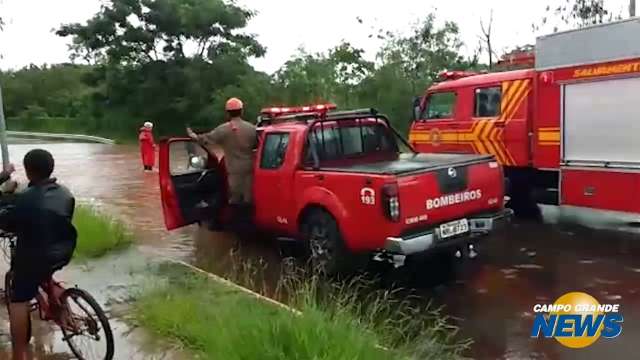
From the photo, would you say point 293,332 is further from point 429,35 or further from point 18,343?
point 429,35

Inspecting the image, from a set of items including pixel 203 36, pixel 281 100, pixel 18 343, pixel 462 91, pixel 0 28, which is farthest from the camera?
pixel 203 36

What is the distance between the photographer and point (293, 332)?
167 inches

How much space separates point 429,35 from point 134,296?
71.8 ft

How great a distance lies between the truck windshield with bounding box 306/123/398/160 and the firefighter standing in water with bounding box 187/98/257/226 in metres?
1.09

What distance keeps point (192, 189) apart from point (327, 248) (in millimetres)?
2322

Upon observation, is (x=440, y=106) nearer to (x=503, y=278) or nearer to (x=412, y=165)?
(x=412, y=165)

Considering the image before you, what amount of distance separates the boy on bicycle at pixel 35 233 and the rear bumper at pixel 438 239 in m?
2.98

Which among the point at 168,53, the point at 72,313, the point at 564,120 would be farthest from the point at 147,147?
the point at 168,53

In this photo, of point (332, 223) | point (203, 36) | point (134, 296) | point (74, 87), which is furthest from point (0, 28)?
point (74, 87)

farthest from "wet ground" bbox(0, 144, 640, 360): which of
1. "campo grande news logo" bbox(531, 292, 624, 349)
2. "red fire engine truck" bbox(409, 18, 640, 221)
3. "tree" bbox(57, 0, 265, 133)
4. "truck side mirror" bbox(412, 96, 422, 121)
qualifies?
"tree" bbox(57, 0, 265, 133)

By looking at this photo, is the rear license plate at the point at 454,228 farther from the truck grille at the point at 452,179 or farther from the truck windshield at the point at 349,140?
the truck windshield at the point at 349,140

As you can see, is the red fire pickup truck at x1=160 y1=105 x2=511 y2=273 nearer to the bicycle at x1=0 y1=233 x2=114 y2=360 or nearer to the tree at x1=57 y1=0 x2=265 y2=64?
the bicycle at x1=0 y1=233 x2=114 y2=360

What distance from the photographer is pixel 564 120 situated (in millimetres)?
9500

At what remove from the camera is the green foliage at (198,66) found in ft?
88.1
